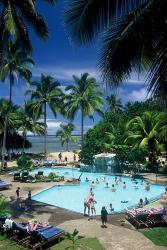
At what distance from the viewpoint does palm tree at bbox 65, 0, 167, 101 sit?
294 inches

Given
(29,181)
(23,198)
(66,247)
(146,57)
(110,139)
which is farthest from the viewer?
(110,139)

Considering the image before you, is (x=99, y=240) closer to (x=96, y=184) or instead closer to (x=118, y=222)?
(x=118, y=222)

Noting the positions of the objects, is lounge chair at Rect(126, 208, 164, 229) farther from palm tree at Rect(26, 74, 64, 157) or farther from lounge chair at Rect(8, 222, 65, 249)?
palm tree at Rect(26, 74, 64, 157)

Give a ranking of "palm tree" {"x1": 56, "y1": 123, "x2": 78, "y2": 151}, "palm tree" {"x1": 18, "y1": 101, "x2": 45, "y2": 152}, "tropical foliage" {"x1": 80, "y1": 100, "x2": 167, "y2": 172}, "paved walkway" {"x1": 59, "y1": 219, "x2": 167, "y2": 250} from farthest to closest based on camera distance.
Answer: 1. "palm tree" {"x1": 56, "y1": 123, "x2": 78, "y2": 151}
2. "palm tree" {"x1": 18, "y1": 101, "x2": 45, "y2": 152}
3. "tropical foliage" {"x1": 80, "y1": 100, "x2": 167, "y2": 172}
4. "paved walkway" {"x1": 59, "y1": 219, "x2": 167, "y2": 250}

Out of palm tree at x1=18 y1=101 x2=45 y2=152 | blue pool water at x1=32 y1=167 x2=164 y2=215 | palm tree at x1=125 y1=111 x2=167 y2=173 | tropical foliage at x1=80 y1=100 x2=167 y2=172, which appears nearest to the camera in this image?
blue pool water at x1=32 y1=167 x2=164 y2=215

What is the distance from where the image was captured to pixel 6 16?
15.6 meters

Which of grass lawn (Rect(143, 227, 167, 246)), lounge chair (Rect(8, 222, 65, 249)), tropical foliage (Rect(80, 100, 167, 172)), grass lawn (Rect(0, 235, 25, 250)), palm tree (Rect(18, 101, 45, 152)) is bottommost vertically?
grass lawn (Rect(0, 235, 25, 250))

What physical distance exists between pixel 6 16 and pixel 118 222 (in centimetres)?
1139

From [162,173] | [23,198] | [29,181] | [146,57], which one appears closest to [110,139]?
[162,173]

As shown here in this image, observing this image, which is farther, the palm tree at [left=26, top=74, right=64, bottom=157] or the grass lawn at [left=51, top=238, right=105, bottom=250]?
the palm tree at [left=26, top=74, right=64, bottom=157]

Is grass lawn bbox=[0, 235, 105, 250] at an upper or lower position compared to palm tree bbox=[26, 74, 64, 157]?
lower

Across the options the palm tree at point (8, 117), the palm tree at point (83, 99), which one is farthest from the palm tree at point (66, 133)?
the palm tree at point (83, 99)

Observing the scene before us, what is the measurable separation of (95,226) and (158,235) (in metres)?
3.16

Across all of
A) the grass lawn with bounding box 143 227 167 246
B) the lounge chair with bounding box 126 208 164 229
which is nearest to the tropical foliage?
the lounge chair with bounding box 126 208 164 229
